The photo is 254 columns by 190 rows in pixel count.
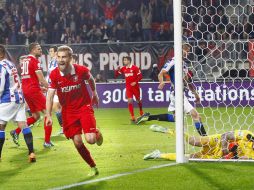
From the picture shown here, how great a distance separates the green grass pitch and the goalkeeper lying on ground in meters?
0.18

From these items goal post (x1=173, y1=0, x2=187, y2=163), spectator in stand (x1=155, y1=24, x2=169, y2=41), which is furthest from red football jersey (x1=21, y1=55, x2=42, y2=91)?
spectator in stand (x1=155, y1=24, x2=169, y2=41)

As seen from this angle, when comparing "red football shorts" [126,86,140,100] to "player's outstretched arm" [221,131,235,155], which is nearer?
"player's outstretched arm" [221,131,235,155]

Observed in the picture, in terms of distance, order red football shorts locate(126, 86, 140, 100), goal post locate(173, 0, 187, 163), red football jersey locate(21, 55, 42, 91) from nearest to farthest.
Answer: goal post locate(173, 0, 187, 163), red football jersey locate(21, 55, 42, 91), red football shorts locate(126, 86, 140, 100)

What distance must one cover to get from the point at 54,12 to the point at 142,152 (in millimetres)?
17338

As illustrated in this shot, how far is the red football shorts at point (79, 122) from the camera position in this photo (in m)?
8.53

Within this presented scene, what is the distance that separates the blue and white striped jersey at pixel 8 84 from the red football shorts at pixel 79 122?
5.57 feet

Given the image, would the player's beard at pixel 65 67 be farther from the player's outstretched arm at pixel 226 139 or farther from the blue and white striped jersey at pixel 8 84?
the player's outstretched arm at pixel 226 139

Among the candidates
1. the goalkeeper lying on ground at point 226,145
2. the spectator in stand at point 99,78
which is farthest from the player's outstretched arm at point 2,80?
the spectator in stand at point 99,78

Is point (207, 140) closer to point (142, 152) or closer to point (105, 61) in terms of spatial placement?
point (142, 152)

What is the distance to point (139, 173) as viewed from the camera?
8.51 m

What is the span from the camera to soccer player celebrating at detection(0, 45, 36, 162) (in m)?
10.0

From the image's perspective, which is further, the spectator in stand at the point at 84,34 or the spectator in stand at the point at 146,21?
the spectator in stand at the point at 84,34

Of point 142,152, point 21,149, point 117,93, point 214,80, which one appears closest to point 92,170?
point 142,152

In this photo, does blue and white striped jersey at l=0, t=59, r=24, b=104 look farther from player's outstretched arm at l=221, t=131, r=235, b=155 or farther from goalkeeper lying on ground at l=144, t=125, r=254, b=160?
player's outstretched arm at l=221, t=131, r=235, b=155
